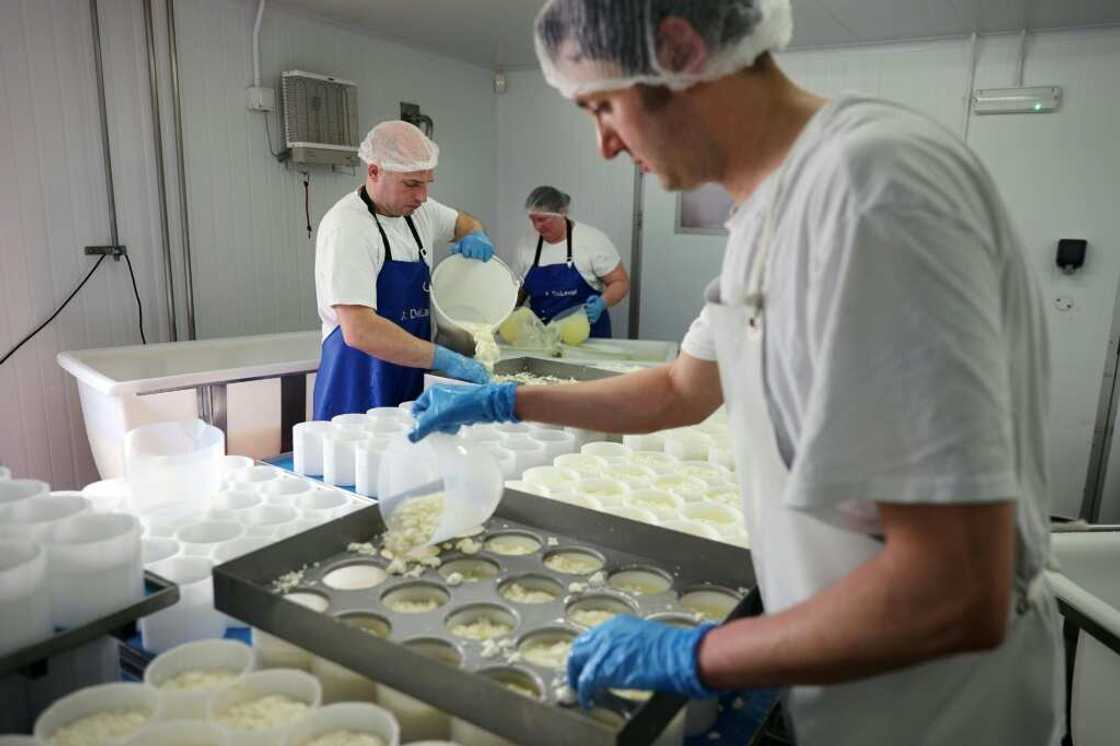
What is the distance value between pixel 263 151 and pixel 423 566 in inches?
138

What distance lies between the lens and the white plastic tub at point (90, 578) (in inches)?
44.9

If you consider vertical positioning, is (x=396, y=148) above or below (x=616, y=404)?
above

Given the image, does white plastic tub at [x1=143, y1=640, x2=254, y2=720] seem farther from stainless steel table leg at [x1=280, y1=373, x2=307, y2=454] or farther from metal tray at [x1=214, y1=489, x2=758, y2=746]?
stainless steel table leg at [x1=280, y1=373, x2=307, y2=454]

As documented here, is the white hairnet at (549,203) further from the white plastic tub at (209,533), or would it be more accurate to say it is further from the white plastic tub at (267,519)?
the white plastic tub at (209,533)

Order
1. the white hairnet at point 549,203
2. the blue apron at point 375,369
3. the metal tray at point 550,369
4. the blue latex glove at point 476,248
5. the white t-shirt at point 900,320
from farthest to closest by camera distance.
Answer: the white hairnet at point 549,203
the blue latex glove at point 476,248
the metal tray at point 550,369
the blue apron at point 375,369
the white t-shirt at point 900,320

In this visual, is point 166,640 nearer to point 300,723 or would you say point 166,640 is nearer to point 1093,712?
point 300,723

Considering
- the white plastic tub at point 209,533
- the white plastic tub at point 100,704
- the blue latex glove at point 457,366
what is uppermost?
the blue latex glove at point 457,366

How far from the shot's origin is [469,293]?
3387mm

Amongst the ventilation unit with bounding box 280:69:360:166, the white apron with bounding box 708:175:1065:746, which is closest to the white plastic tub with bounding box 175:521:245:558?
the white apron with bounding box 708:175:1065:746

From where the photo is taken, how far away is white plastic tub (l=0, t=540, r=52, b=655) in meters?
1.03

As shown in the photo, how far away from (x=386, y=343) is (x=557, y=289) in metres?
2.28

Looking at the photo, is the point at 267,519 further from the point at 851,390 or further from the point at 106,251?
the point at 106,251

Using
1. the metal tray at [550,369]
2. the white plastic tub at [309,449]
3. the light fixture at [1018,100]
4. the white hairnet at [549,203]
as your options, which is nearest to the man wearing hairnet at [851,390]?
the white plastic tub at [309,449]

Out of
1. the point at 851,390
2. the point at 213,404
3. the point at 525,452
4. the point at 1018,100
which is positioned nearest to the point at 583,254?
the point at 213,404
